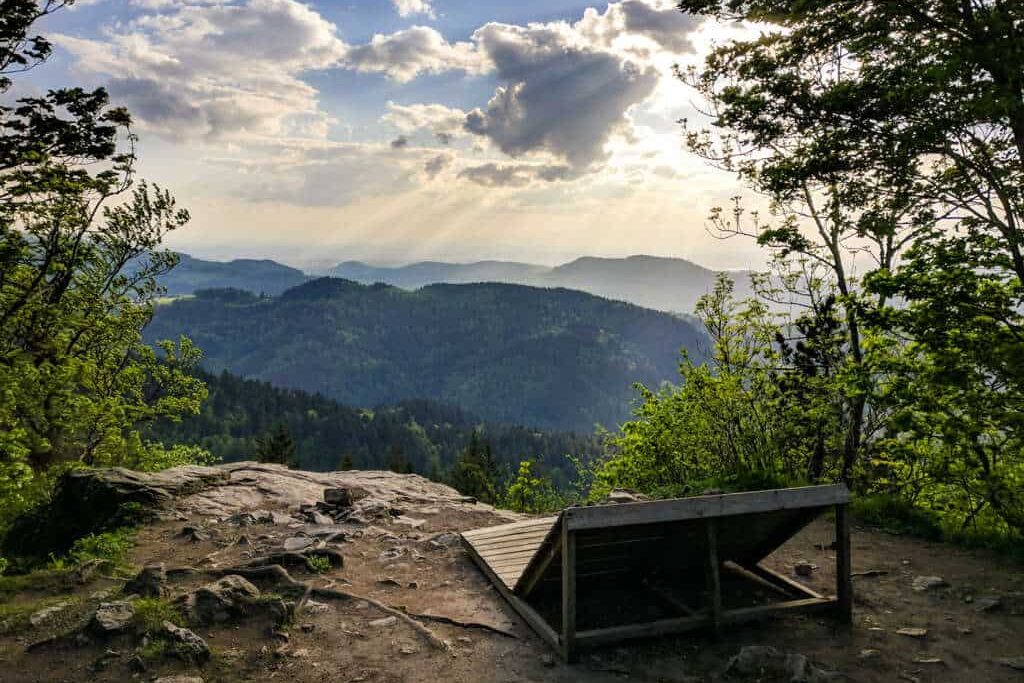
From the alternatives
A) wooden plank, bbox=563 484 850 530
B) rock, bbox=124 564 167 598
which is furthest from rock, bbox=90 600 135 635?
wooden plank, bbox=563 484 850 530

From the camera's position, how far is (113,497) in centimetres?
1244

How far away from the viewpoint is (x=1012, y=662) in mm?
6441

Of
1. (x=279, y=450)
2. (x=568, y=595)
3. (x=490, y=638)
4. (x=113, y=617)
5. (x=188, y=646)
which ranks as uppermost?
(x=568, y=595)

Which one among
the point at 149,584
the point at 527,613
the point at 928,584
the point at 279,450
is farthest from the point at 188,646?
the point at 279,450

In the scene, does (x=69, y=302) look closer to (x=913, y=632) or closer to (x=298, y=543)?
(x=298, y=543)

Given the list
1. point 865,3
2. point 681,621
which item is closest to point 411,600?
point 681,621

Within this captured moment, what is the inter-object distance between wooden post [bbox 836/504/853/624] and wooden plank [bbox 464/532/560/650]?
3904 millimetres

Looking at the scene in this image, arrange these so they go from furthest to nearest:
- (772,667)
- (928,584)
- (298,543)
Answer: (298,543) < (928,584) < (772,667)

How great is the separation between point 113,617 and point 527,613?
5128 millimetres

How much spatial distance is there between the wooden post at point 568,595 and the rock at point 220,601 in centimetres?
422

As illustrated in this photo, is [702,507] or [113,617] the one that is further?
[113,617]

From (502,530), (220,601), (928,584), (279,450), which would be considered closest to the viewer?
(220,601)

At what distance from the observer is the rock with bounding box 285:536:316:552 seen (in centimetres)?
1045

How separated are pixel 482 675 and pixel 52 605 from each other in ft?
19.5
